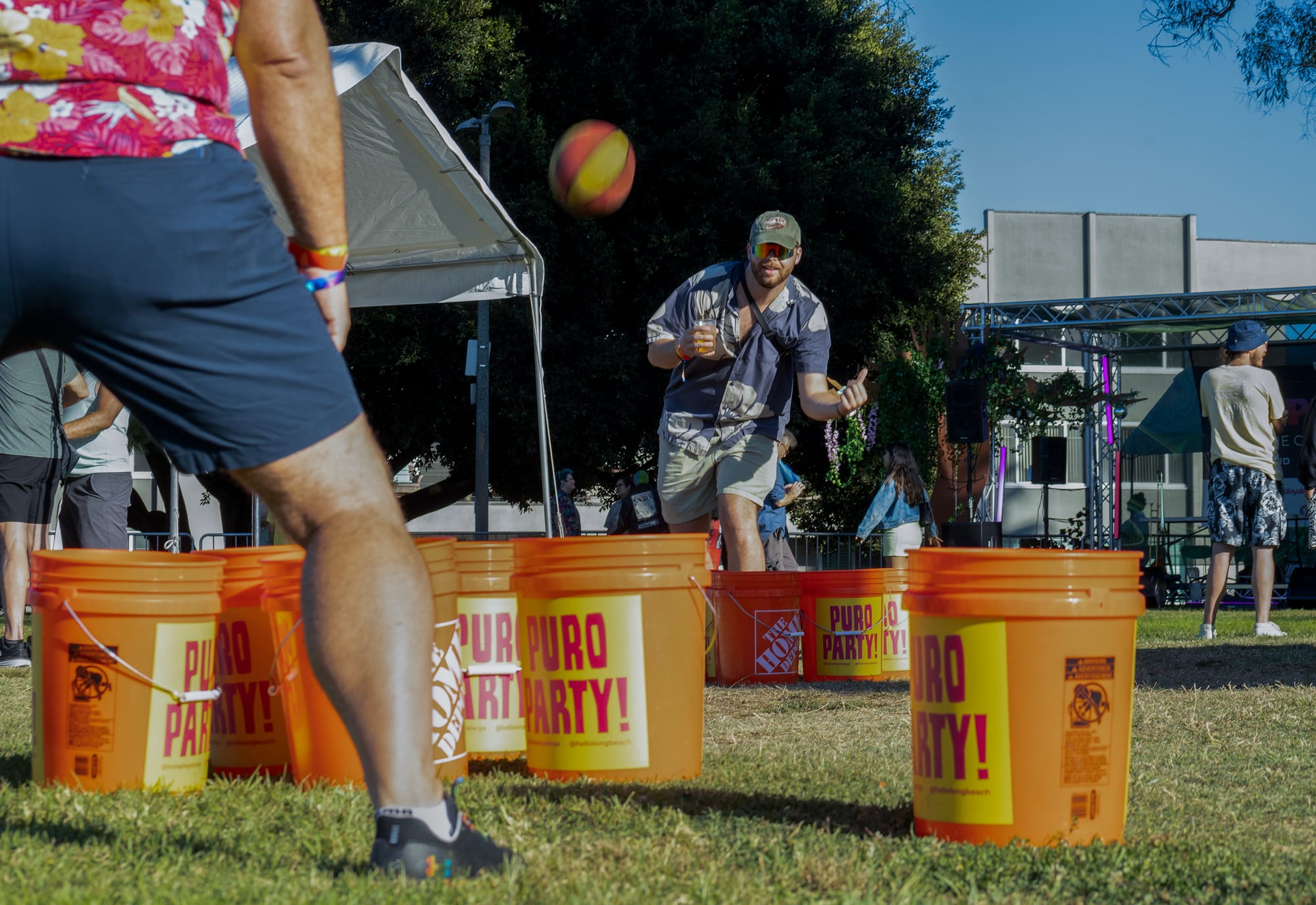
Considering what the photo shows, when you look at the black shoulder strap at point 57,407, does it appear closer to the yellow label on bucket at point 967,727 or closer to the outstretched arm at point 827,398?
the outstretched arm at point 827,398

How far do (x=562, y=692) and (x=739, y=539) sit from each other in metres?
2.51

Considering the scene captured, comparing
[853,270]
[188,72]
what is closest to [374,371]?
[853,270]

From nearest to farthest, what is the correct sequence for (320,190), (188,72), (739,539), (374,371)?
1. (188,72)
2. (320,190)
3. (739,539)
4. (374,371)

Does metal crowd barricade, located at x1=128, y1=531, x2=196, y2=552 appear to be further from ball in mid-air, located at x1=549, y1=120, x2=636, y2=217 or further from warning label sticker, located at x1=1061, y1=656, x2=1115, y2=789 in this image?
warning label sticker, located at x1=1061, y1=656, x2=1115, y2=789

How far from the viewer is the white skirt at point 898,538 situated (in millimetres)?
12062

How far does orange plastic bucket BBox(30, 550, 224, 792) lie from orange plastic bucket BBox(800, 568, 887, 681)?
3.64m

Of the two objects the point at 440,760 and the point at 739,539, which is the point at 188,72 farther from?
the point at 739,539

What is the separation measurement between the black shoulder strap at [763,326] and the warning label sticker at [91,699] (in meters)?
3.30

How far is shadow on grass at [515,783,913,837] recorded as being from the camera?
9.31 ft

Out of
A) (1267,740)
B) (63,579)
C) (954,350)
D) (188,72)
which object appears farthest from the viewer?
(954,350)

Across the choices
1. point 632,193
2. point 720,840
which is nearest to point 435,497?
point 632,193

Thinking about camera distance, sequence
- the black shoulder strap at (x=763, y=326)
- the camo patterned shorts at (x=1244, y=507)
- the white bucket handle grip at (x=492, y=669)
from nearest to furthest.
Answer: the white bucket handle grip at (x=492, y=669), the black shoulder strap at (x=763, y=326), the camo patterned shorts at (x=1244, y=507)

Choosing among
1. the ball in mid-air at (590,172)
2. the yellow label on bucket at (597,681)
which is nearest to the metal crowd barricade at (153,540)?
the ball in mid-air at (590,172)

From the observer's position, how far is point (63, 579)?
3182mm
